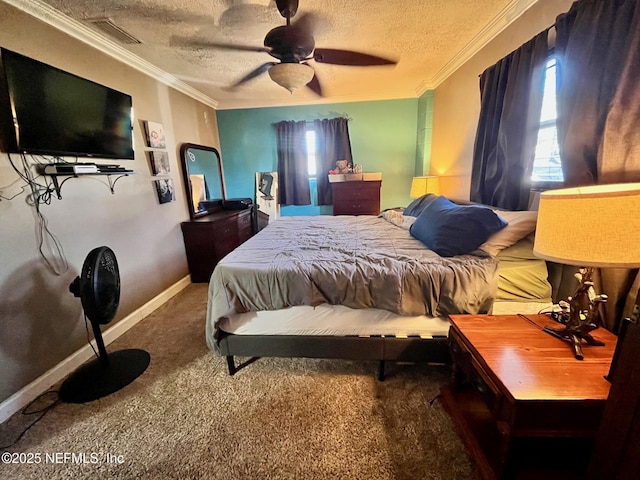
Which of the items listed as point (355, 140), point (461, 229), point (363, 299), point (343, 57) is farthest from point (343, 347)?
point (355, 140)

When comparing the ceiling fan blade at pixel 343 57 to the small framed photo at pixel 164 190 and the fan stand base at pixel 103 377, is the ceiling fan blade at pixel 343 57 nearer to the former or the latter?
the small framed photo at pixel 164 190

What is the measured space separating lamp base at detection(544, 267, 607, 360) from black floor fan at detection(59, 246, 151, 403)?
7.69 feet

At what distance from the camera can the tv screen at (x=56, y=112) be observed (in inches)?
59.9

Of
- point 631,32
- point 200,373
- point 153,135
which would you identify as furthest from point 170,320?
point 631,32

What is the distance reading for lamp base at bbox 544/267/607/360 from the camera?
1.02 metres

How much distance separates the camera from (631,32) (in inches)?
44.7

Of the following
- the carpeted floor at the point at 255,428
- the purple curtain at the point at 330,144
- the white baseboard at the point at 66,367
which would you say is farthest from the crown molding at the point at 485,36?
the white baseboard at the point at 66,367

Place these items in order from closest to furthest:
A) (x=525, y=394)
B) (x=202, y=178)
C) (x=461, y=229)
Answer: (x=525, y=394) < (x=461, y=229) < (x=202, y=178)

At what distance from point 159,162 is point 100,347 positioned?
74.5 inches

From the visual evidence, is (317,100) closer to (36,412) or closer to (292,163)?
(292,163)

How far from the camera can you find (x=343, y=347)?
62.2 inches

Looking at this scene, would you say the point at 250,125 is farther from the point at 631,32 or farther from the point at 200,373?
the point at 631,32

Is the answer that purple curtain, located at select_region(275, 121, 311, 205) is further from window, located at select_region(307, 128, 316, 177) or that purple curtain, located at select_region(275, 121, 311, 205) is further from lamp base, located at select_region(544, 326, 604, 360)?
lamp base, located at select_region(544, 326, 604, 360)

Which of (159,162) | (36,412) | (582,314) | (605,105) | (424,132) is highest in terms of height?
(424,132)
